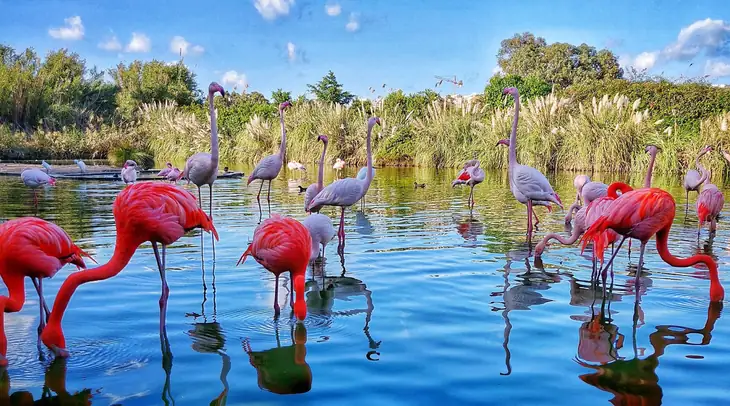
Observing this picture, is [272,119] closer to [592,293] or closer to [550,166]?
[550,166]

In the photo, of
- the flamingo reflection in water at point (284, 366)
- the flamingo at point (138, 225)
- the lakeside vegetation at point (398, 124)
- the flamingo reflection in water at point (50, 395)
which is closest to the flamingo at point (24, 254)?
the flamingo at point (138, 225)

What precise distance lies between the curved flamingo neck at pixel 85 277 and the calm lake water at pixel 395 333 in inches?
13.6

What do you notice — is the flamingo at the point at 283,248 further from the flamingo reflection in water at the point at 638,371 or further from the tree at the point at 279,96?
the tree at the point at 279,96

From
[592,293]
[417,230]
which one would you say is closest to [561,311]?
[592,293]

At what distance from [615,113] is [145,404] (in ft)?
65.4

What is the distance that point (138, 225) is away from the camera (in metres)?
3.99

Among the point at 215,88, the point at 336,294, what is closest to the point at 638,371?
the point at 336,294

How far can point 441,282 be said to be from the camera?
5.76 metres

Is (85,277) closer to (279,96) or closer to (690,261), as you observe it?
(690,261)

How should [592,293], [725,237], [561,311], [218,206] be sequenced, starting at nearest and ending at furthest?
[561,311] < [592,293] < [725,237] < [218,206]

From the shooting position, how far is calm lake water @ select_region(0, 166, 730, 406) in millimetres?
3383

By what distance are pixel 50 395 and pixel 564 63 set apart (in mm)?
48182

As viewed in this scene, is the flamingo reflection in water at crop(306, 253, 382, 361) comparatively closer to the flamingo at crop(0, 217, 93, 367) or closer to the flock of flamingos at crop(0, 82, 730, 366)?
the flock of flamingos at crop(0, 82, 730, 366)

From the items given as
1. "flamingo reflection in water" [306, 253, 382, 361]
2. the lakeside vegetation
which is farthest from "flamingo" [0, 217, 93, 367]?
the lakeside vegetation
